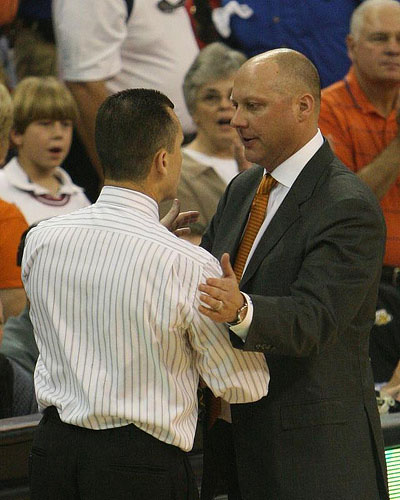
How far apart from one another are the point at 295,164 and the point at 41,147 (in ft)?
6.52

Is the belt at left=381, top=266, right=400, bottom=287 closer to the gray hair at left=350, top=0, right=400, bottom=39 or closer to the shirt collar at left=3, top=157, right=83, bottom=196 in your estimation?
the gray hair at left=350, top=0, right=400, bottom=39

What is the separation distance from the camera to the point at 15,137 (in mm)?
4359

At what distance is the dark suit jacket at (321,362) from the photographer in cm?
237

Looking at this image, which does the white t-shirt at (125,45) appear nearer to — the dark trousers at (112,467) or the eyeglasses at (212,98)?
the eyeglasses at (212,98)

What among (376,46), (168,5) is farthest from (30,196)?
(376,46)

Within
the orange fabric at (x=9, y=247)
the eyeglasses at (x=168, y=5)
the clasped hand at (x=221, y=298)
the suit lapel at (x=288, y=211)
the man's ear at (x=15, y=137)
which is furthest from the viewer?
the eyeglasses at (x=168, y=5)

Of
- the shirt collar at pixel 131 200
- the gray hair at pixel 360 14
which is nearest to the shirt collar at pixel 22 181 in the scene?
the gray hair at pixel 360 14

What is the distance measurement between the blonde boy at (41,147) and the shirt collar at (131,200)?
199 centimetres

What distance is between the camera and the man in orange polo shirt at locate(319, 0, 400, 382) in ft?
14.9

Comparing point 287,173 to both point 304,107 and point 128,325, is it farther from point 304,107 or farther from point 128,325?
point 128,325

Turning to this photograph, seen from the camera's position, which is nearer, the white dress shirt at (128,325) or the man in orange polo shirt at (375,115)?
the white dress shirt at (128,325)

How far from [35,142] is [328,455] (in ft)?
7.70

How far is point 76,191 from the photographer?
174 inches

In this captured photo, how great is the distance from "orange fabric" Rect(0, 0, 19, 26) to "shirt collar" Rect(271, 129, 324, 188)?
236cm
